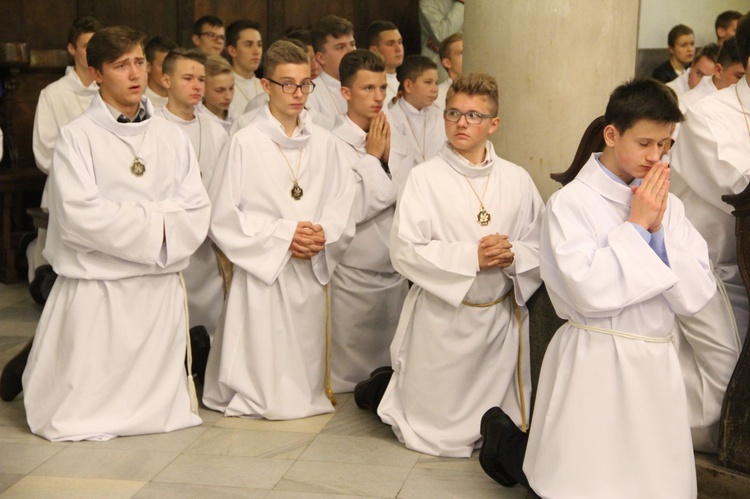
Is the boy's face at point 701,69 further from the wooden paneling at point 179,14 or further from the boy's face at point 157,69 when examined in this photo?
the boy's face at point 157,69

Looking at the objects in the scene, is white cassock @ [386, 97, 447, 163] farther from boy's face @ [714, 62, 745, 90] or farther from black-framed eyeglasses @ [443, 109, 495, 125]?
black-framed eyeglasses @ [443, 109, 495, 125]

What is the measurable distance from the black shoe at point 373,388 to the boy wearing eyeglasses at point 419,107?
2402mm

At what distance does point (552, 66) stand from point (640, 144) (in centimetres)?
157

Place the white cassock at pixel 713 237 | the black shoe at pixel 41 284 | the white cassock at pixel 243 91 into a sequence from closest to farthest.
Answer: the white cassock at pixel 713 237 → the black shoe at pixel 41 284 → the white cassock at pixel 243 91

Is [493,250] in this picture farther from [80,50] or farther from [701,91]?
[80,50]

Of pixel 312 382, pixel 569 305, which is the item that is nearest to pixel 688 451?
pixel 569 305

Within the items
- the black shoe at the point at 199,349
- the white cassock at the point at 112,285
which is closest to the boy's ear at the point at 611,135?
the white cassock at the point at 112,285

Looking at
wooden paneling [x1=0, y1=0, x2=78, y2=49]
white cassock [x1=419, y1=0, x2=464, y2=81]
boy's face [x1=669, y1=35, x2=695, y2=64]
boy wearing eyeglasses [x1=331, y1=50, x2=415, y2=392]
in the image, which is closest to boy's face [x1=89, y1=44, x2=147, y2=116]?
boy wearing eyeglasses [x1=331, y1=50, x2=415, y2=392]

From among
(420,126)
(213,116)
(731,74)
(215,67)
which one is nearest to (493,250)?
(731,74)

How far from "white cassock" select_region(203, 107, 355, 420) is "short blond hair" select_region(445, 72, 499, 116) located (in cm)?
105

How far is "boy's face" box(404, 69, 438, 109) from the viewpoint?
7.83m

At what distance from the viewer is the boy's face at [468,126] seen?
16.8 feet

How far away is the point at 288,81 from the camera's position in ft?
18.9

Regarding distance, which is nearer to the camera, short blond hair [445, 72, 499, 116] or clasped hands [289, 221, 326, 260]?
short blond hair [445, 72, 499, 116]
